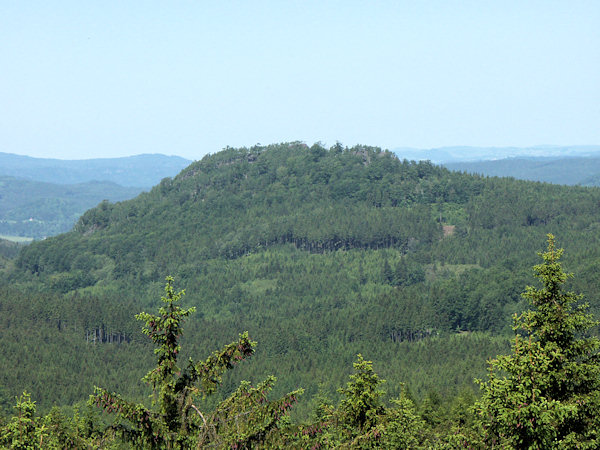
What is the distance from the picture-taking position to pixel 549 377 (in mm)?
29906

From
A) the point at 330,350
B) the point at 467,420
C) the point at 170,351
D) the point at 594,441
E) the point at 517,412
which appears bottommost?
the point at 330,350

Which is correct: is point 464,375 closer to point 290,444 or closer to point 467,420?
point 467,420

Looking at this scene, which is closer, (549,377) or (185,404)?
(185,404)

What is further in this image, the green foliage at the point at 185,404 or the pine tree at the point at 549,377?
the pine tree at the point at 549,377

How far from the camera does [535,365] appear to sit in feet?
93.8

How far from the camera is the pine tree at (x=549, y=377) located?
28.2m

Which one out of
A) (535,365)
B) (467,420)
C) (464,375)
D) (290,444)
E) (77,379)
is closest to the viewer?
(290,444)

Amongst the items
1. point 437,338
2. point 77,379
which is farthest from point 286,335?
point 77,379

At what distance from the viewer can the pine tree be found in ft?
92.5

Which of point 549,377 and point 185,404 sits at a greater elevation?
point 185,404

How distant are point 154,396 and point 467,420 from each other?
206 ft

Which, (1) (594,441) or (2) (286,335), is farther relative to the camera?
(2) (286,335)

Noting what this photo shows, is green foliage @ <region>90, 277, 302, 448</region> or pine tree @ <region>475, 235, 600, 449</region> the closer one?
green foliage @ <region>90, 277, 302, 448</region>

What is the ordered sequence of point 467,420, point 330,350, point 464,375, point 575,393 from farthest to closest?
point 330,350, point 464,375, point 467,420, point 575,393
